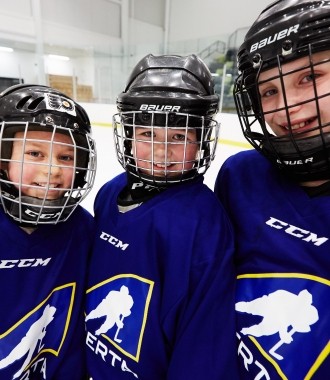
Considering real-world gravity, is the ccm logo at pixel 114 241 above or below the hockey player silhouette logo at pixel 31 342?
above

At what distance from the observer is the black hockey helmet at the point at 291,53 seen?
0.62 metres

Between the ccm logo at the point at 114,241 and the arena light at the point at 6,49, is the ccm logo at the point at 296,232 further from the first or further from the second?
the arena light at the point at 6,49

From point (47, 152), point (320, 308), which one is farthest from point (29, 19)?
point (320, 308)

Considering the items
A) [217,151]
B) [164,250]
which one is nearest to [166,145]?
[164,250]

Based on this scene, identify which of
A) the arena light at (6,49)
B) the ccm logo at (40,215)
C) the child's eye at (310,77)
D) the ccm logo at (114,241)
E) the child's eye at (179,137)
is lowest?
the ccm logo at (114,241)

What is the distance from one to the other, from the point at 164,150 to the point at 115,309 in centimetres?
43

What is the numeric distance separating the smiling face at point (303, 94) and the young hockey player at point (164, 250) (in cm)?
22

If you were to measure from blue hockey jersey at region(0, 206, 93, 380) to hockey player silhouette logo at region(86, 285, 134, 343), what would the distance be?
0.32ft

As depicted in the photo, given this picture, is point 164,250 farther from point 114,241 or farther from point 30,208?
point 30,208

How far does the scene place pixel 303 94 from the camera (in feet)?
2.12

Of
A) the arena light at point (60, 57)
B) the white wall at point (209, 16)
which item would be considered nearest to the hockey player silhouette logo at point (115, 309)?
the white wall at point (209, 16)

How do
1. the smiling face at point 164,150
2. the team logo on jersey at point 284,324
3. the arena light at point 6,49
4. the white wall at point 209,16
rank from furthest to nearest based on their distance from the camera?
the arena light at point 6,49
the white wall at point 209,16
the smiling face at point 164,150
the team logo on jersey at point 284,324

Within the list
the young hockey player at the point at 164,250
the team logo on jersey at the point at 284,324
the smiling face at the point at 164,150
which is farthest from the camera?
the smiling face at the point at 164,150

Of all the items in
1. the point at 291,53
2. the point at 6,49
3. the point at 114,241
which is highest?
the point at 6,49
